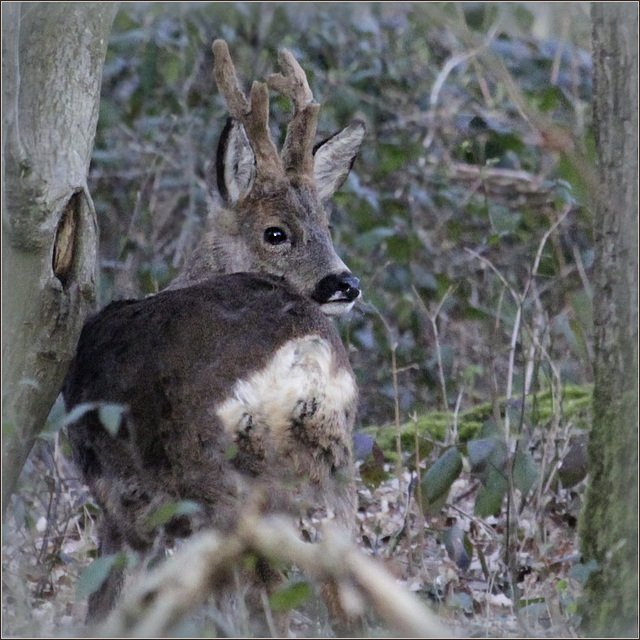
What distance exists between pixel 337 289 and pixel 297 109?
0.86 metres

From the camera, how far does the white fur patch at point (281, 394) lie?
→ 3.83 metres

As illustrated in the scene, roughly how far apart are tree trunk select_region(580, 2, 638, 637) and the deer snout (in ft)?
4.51

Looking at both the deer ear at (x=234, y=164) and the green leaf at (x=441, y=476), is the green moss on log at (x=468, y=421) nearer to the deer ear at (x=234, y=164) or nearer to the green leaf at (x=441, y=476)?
the green leaf at (x=441, y=476)

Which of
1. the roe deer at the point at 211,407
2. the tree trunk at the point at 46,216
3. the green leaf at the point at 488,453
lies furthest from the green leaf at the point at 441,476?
the tree trunk at the point at 46,216

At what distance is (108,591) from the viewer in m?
4.29

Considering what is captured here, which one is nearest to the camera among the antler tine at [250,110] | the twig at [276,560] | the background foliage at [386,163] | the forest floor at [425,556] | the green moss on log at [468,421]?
the twig at [276,560]

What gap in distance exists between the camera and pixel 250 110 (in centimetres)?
503

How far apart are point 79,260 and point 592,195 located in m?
1.93

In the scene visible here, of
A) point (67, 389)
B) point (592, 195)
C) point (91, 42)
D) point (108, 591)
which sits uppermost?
point (91, 42)

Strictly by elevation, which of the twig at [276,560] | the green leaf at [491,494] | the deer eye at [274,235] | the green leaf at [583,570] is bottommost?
the green leaf at [491,494]

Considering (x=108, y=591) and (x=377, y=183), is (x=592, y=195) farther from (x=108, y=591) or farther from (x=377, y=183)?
(x=377, y=183)

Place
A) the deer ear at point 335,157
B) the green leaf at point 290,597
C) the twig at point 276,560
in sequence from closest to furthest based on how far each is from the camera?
the twig at point 276,560, the green leaf at point 290,597, the deer ear at point 335,157

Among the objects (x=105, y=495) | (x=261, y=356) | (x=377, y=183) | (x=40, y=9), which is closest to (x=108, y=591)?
(x=105, y=495)

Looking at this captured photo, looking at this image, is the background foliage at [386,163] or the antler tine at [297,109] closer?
the antler tine at [297,109]
